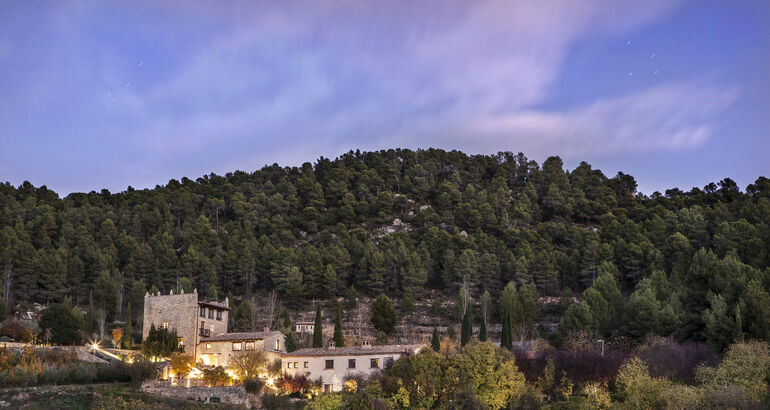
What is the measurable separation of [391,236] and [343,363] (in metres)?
52.6

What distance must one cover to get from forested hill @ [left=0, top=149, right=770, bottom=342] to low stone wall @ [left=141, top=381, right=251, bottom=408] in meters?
33.8

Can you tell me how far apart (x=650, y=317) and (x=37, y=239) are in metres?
80.7

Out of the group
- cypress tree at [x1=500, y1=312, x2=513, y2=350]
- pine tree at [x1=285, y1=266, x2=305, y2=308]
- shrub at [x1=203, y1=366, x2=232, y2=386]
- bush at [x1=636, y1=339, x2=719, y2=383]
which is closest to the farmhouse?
shrub at [x1=203, y1=366, x2=232, y2=386]

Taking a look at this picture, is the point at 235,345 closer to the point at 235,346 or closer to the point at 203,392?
the point at 235,346

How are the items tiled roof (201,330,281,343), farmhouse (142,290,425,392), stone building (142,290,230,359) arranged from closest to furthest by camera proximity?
farmhouse (142,290,425,392) → tiled roof (201,330,281,343) → stone building (142,290,230,359)

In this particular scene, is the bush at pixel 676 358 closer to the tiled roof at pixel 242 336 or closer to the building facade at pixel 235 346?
the building facade at pixel 235 346

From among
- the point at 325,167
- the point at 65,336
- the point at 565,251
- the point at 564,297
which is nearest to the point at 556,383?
Answer: the point at 564,297

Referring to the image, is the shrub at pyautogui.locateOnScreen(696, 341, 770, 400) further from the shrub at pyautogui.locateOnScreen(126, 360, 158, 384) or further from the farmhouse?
the shrub at pyautogui.locateOnScreen(126, 360, 158, 384)

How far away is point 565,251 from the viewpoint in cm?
10288

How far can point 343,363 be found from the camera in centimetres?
5844

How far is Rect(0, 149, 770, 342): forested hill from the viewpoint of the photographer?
283 ft

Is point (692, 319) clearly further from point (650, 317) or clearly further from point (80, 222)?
point (80, 222)

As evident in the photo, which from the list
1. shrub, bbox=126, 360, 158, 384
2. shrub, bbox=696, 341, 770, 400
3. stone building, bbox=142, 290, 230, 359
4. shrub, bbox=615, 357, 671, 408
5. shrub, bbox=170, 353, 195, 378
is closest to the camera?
shrub, bbox=696, 341, 770, 400

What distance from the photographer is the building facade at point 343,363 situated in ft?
189
